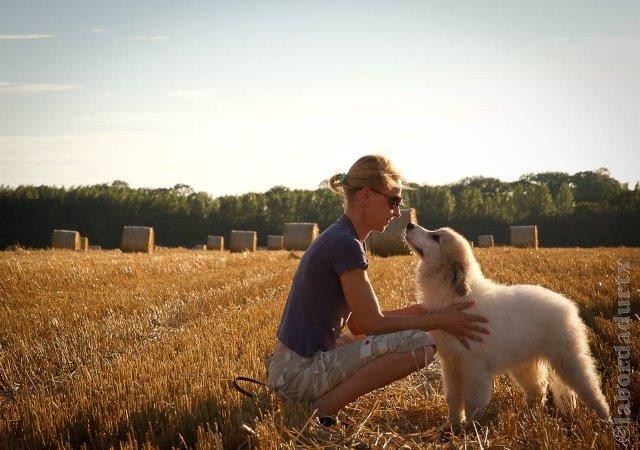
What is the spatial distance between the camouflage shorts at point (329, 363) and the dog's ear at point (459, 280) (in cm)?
49

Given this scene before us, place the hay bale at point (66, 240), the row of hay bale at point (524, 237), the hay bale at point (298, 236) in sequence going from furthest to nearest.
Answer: the row of hay bale at point (524, 237)
the hay bale at point (66, 240)
the hay bale at point (298, 236)

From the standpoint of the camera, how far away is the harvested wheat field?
3.51 meters

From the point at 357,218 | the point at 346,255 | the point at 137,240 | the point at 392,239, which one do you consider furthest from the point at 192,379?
the point at 137,240

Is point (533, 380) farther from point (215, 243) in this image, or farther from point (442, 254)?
point (215, 243)

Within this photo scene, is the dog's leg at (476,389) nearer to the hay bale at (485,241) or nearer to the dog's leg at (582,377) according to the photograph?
the dog's leg at (582,377)

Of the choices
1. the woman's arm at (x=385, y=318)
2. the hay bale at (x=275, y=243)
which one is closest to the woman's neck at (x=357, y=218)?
the woman's arm at (x=385, y=318)

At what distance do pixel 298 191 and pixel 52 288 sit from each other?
58194 millimetres

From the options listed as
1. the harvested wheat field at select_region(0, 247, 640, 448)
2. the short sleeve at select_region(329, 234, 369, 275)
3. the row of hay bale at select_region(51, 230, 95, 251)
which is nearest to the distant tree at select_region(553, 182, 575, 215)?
the row of hay bale at select_region(51, 230, 95, 251)

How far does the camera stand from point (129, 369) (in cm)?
516

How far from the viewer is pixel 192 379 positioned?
4855 mm

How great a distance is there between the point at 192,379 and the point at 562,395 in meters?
3.03

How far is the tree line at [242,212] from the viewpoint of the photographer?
54250mm

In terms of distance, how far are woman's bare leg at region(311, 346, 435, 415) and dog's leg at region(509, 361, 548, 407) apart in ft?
3.70

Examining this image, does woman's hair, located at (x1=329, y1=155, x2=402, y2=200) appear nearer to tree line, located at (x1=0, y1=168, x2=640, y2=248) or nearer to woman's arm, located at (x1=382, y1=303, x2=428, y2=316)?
woman's arm, located at (x1=382, y1=303, x2=428, y2=316)
